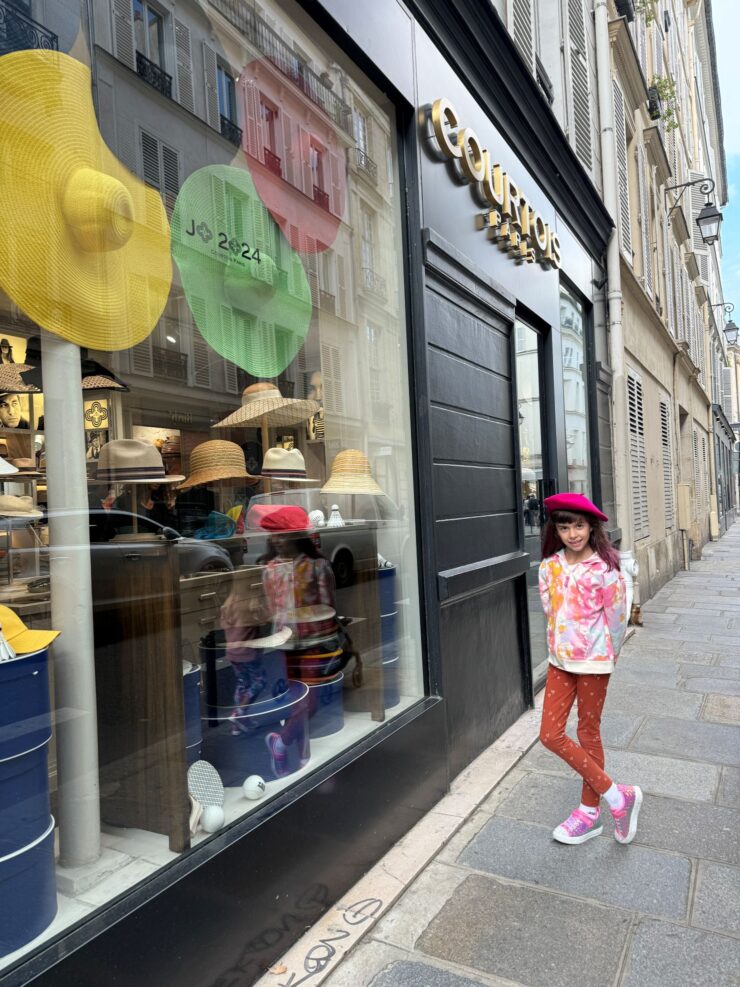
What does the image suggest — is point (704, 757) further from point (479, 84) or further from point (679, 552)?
point (679, 552)

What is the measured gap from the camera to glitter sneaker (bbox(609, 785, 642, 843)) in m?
3.12

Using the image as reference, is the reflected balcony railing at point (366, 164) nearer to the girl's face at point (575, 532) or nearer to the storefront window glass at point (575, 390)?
the girl's face at point (575, 532)

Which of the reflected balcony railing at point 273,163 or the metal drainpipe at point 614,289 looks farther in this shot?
the metal drainpipe at point 614,289

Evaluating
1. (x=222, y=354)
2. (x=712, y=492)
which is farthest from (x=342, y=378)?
(x=712, y=492)

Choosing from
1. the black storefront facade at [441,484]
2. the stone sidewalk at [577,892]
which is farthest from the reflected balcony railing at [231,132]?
the stone sidewalk at [577,892]

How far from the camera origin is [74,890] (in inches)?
78.7

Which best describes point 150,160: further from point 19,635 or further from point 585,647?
point 585,647

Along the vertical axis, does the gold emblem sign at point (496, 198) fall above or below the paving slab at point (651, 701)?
above

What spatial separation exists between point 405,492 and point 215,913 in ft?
7.39

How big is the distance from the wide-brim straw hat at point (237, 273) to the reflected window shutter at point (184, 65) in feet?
0.85

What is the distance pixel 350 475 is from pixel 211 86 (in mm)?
1877

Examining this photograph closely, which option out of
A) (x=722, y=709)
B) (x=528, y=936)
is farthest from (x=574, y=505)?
(x=722, y=709)

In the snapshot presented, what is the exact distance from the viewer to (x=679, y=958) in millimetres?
2348

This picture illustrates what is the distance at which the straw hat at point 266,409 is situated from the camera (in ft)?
10.2
